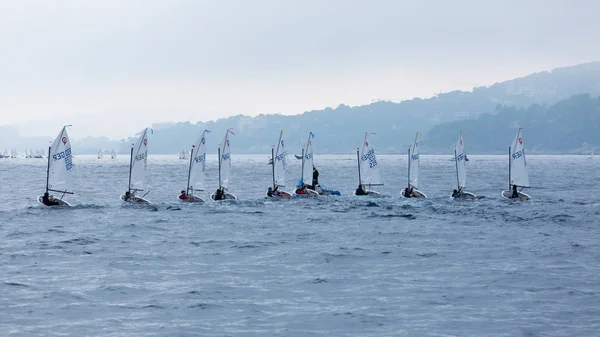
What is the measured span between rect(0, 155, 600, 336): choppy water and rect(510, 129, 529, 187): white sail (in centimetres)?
994

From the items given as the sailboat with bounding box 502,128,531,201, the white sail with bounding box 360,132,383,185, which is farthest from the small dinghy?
the white sail with bounding box 360,132,383,185

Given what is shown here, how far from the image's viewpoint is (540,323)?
21.4m

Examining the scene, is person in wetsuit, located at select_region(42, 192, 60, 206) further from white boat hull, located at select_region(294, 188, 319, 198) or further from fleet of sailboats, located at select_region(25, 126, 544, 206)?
white boat hull, located at select_region(294, 188, 319, 198)

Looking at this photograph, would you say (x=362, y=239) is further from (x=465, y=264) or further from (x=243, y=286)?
(x=243, y=286)

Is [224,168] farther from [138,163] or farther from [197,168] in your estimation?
[138,163]

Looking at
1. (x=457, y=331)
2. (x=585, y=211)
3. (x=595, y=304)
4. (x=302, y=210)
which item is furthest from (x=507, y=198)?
(x=457, y=331)

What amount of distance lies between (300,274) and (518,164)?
1503 inches

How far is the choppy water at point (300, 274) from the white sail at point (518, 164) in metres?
9.94

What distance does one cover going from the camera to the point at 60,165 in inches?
2175

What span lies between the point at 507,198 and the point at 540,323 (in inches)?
1640

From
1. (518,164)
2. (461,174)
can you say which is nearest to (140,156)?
(461,174)

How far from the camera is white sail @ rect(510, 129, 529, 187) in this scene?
61.3 meters

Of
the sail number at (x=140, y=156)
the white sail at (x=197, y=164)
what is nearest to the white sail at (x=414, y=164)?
the white sail at (x=197, y=164)

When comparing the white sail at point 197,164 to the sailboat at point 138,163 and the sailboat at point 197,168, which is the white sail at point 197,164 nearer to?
the sailboat at point 197,168
